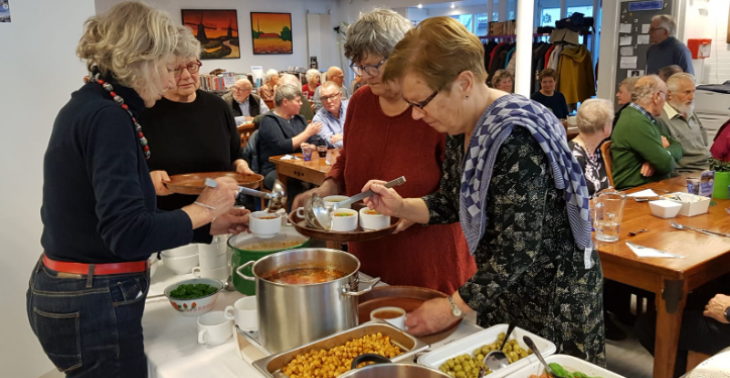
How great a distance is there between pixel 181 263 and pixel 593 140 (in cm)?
290

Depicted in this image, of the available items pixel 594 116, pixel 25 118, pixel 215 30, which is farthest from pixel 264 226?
pixel 215 30

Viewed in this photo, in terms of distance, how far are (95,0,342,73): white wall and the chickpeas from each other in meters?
10.7

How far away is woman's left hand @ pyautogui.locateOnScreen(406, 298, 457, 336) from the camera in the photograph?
1.34 m

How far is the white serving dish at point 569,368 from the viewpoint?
1.15 metres

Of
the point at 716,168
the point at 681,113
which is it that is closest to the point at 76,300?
the point at 716,168

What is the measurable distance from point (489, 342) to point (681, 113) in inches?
158

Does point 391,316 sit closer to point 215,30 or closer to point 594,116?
point 594,116

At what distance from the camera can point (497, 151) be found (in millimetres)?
1217

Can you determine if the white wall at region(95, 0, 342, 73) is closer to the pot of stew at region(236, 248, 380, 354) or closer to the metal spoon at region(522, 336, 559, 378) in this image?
the pot of stew at region(236, 248, 380, 354)

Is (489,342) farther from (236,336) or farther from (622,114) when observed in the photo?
(622,114)

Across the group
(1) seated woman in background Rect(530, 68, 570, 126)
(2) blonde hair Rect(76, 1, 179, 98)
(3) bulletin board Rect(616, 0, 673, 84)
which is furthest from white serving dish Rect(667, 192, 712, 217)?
(3) bulletin board Rect(616, 0, 673, 84)

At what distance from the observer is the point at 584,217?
129cm

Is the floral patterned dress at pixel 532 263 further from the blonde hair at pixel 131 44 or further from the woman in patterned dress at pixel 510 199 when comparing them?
the blonde hair at pixel 131 44

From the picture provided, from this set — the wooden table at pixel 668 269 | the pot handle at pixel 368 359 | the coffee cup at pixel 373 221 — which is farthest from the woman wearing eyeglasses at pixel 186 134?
the wooden table at pixel 668 269
